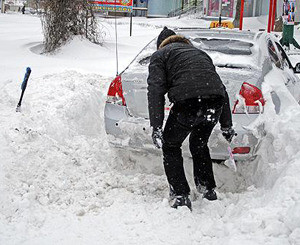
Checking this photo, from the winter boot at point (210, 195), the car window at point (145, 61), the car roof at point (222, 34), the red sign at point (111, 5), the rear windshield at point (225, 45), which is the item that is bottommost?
the winter boot at point (210, 195)

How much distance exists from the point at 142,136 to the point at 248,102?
1.09 meters

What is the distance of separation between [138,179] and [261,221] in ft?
5.49

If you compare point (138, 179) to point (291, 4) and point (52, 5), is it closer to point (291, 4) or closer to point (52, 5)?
point (52, 5)

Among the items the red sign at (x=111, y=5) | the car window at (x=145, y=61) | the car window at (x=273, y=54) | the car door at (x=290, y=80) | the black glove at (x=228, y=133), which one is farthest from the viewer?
the red sign at (x=111, y=5)

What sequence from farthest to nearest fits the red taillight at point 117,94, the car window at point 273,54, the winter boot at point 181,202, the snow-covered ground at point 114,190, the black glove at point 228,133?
the car window at point 273,54 → the red taillight at point 117,94 → the black glove at point 228,133 → the winter boot at point 181,202 → the snow-covered ground at point 114,190

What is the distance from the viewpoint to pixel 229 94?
12.6 ft

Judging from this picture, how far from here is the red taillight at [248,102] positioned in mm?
3840

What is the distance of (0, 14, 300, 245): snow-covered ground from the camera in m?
3.04

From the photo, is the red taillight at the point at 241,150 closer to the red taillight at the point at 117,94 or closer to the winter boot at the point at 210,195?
the winter boot at the point at 210,195

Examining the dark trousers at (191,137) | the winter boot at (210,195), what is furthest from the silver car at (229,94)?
the winter boot at (210,195)

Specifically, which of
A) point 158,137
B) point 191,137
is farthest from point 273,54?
point 158,137

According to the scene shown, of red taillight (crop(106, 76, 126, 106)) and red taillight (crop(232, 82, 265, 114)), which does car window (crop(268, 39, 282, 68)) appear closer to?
red taillight (crop(232, 82, 265, 114))

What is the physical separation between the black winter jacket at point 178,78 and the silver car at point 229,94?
0.57 metres

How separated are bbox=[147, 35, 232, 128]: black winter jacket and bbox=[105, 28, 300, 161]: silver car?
572 mm
